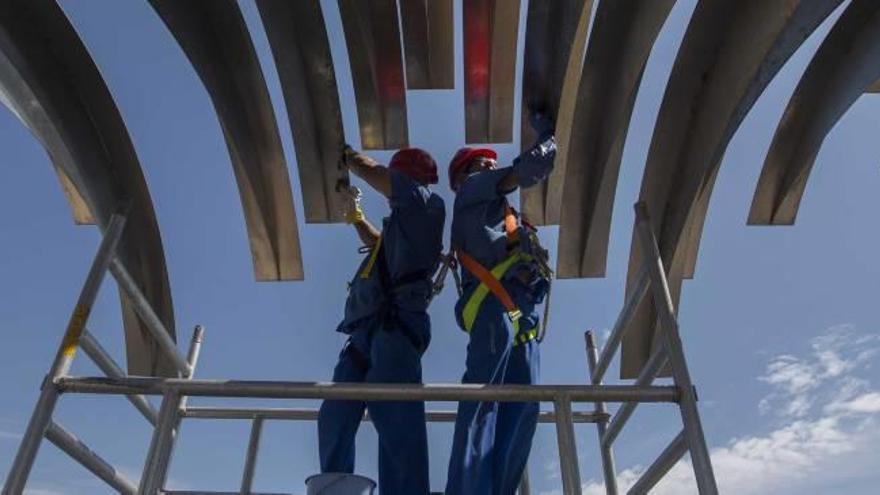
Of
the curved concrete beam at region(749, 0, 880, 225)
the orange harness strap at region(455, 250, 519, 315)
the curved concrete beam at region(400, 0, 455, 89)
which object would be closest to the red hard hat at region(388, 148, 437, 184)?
the orange harness strap at region(455, 250, 519, 315)

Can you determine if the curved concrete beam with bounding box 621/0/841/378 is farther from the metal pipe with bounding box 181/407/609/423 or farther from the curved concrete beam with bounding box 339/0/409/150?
the curved concrete beam with bounding box 339/0/409/150

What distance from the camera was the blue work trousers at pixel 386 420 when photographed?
15.6 feet

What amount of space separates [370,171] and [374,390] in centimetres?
188

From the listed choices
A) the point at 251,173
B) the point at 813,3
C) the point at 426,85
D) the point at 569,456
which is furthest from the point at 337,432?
the point at 813,3

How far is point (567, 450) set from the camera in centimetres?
411

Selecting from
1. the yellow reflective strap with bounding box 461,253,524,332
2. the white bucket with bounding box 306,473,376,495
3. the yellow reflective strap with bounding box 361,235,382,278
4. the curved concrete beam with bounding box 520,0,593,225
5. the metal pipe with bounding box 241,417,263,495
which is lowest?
the white bucket with bounding box 306,473,376,495

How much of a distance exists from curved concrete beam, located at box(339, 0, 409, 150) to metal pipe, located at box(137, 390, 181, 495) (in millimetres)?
4260

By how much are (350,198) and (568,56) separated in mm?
2402

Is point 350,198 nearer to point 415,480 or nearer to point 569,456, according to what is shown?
point 415,480

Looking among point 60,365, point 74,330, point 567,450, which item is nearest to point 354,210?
point 74,330

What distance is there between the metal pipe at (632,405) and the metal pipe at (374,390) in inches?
27.5

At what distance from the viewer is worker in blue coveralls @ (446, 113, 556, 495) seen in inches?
179

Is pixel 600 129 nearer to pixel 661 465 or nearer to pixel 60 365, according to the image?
pixel 661 465

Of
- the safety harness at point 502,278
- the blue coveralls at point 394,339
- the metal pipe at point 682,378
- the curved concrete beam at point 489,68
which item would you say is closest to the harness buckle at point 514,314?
the safety harness at point 502,278
